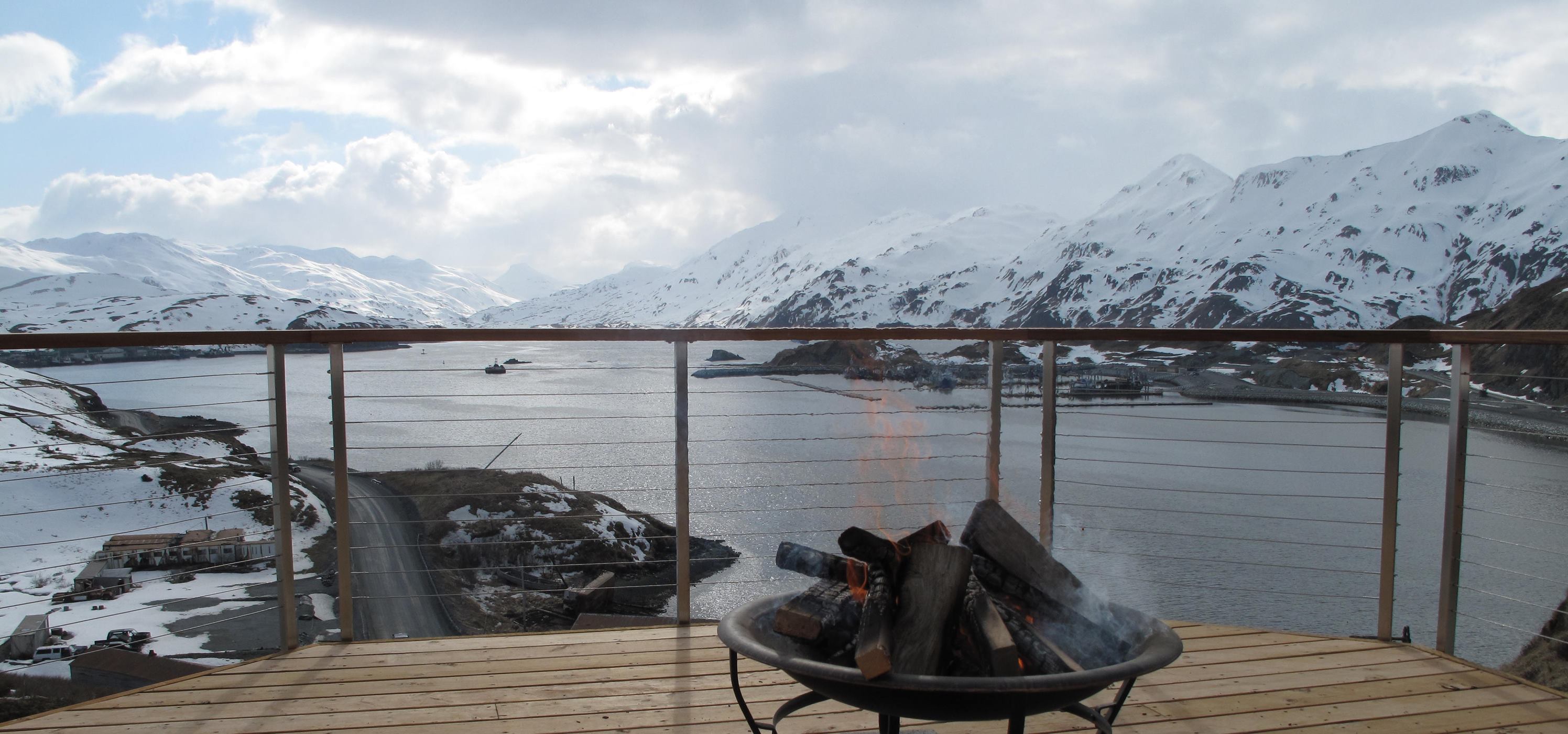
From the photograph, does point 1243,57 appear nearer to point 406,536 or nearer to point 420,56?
point 420,56

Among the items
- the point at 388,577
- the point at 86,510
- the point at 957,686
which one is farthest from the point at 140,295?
the point at 957,686

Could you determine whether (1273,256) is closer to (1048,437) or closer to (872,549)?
(1048,437)

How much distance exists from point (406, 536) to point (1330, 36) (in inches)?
987

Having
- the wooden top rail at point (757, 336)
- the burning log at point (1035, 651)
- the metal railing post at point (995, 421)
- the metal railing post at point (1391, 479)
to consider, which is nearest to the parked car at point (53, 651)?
the wooden top rail at point (757, 336)

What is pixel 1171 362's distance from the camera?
4.57 m

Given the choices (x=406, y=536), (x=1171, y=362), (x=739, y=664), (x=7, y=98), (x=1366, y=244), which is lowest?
(x=406, y=536)

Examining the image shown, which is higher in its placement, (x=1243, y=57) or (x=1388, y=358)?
(x=1243, y=57)

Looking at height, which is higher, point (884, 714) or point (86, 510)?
point (884, 714)

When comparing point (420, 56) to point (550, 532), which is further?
point (550, 532)

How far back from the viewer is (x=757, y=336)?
2707mm

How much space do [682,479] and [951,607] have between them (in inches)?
55.7

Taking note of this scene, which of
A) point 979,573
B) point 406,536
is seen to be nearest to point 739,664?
point 979,573

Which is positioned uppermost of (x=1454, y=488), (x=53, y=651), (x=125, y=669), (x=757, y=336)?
(x=757, y=336)

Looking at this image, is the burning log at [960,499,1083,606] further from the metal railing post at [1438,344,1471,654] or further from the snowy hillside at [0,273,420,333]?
the snowy hillside at [0,273,420,333]
